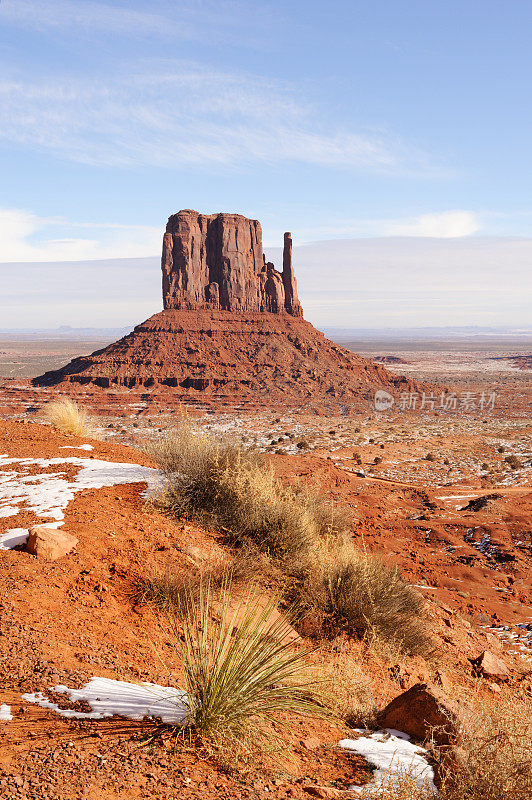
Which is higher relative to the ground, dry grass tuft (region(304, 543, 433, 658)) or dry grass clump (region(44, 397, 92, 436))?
dry grass clump (region(44, 397, 92, 436))

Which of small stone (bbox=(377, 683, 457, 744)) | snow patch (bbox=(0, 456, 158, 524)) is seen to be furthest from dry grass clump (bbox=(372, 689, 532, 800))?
snow patch (bbox=(0, 456, 158, 524))

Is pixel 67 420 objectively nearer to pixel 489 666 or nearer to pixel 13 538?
pixel 13 538

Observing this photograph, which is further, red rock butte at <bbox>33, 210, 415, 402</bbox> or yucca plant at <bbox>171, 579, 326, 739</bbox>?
red rock butte at <bbox>33, 210, 415, 402</bbox>

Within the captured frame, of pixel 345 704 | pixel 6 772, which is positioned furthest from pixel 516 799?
pixel 6 772

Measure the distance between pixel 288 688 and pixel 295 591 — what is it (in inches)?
125

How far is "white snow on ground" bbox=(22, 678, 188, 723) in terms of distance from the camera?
3.29 metres

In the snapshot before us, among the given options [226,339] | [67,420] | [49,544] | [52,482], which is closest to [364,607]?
[49,544]

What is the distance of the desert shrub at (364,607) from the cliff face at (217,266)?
77364 mm

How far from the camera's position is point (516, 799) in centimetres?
268

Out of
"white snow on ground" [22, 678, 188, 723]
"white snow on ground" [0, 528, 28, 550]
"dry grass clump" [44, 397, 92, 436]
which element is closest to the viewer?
"white snow on ground" [22, 678, 188, 723]

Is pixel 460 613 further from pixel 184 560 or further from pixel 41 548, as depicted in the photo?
pixel 41 548

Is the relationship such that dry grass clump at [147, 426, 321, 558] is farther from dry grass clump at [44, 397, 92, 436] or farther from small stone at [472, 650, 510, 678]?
dry grass clump at [44, 397, 92, 436]

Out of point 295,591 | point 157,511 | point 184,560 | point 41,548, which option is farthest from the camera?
point 157,511

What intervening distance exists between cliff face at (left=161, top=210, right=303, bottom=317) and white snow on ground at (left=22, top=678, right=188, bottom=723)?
8007cm
